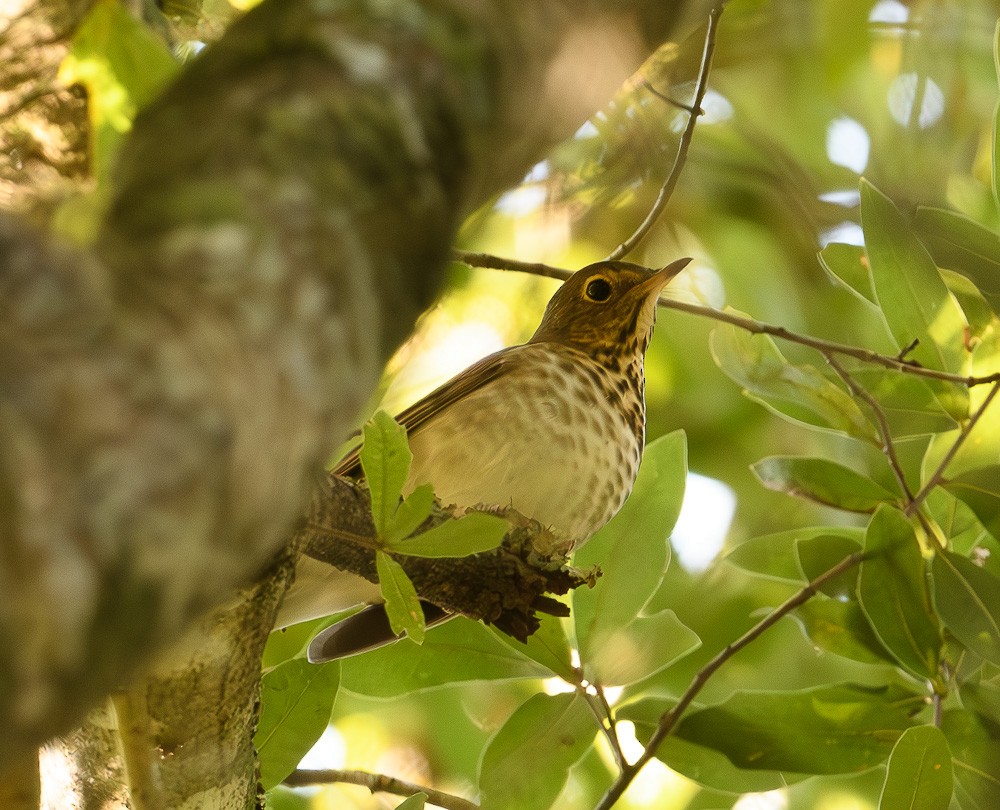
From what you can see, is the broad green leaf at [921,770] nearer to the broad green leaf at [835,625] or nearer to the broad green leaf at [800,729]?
the broad green leaf at [800,729]

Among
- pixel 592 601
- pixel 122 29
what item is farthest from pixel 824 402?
pixel 122 29

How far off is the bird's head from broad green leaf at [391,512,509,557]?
1.91 metres

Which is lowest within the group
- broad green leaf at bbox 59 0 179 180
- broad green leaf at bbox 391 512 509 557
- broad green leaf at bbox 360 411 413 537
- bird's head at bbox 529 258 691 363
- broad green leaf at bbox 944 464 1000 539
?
broad green leaf at bbox 944 464 1000 539

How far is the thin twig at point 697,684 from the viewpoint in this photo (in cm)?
246

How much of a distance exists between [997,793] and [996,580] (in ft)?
1.54

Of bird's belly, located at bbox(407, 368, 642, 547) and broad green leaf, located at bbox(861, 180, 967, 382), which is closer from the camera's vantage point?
broad green leaf, located at bbox(861, 180, 967, 382)

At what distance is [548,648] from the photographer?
8.82 ft

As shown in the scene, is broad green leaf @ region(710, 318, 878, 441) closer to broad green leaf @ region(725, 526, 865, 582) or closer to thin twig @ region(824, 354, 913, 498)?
thin twig @ region(824, 354, 913, 498)

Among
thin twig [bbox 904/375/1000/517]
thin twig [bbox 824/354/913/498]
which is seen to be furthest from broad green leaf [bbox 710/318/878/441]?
thin twig [bbox 904/375/1000/517]

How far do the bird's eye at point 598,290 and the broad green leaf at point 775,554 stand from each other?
1105 mm

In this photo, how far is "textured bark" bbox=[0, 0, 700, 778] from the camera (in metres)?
0.56

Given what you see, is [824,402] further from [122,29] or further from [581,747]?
[122,29]

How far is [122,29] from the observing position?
1.76 meters

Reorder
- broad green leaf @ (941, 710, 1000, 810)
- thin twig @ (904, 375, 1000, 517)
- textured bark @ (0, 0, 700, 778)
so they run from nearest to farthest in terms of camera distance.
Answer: textured bark @ (0, 0, 700, 778)
broad green leaf @ (941, 710, 1000, 810)
thin twig @ (904, 375, 1000, 517)
